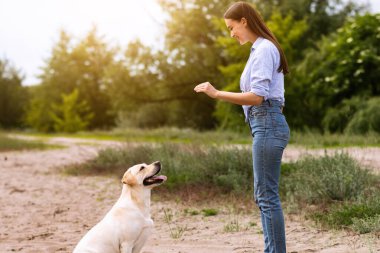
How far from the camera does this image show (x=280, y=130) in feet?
13.4

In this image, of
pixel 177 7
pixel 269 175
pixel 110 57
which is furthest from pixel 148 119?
pixel 269 175

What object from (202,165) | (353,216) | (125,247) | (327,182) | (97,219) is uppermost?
(202,165)

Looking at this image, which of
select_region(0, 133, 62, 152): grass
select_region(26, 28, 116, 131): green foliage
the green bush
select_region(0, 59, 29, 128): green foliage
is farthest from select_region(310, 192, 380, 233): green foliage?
select_region(0, 59, 29, 128): green foliage

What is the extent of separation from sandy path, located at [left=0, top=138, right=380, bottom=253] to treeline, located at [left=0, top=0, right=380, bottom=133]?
2.82 m

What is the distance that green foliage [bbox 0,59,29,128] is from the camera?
4862 centimetres

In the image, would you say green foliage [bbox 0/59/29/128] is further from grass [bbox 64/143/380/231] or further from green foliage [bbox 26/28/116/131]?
grass [bbox 64/143/380/231]

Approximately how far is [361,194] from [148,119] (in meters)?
29.0

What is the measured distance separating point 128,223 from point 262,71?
6.40ft

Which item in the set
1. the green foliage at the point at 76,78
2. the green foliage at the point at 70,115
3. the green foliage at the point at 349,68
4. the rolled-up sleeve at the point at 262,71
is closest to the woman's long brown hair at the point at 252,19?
the rolled-up sleeve at the point at 262,71

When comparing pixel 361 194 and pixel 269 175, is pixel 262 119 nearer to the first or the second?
pixel 269 175

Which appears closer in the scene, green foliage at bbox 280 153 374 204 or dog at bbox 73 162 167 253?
dog at bbox 73 162 167 253

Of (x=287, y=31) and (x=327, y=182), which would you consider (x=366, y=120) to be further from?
(x=327, y=182)

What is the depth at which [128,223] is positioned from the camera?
192 inches

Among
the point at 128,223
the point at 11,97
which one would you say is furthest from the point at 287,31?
the point at 11,97
